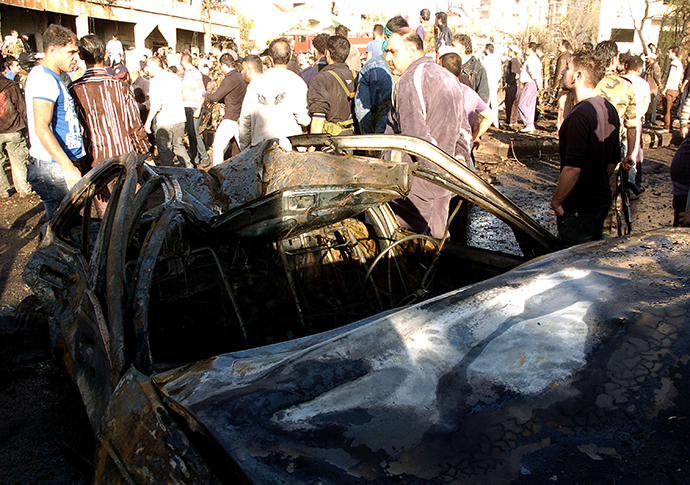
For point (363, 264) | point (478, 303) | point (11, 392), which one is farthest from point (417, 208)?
point (11, 392)

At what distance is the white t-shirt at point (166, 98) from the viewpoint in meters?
7.14

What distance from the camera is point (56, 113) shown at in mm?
3869

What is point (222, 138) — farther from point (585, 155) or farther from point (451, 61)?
point (585, 155)

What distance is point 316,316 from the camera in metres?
2.69

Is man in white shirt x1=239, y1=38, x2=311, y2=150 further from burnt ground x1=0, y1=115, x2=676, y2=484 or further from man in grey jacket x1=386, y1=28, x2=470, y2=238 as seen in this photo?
burnt ground x1=0, y1=115, x2=676, y2=484

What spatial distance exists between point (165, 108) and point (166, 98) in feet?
0.49

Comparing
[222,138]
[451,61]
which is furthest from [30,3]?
[451,61]

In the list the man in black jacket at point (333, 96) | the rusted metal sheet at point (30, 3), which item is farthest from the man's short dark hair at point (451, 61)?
the rusted metal sheet at point (30, 3)

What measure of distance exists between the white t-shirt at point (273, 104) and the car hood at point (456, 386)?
3921 millimetres

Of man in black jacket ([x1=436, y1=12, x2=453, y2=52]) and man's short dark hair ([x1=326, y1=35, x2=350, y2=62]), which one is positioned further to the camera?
man in black jacket ([x1=436, y1=12, x2=453, y2=52])

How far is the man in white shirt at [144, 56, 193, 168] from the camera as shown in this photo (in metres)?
7.17

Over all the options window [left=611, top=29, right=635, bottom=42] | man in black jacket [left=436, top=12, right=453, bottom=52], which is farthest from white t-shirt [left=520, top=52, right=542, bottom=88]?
window [left=611, top=29, right=635, bottom=42]

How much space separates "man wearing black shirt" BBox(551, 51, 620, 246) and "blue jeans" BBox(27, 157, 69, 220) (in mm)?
3892

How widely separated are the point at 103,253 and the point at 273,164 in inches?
45.5
